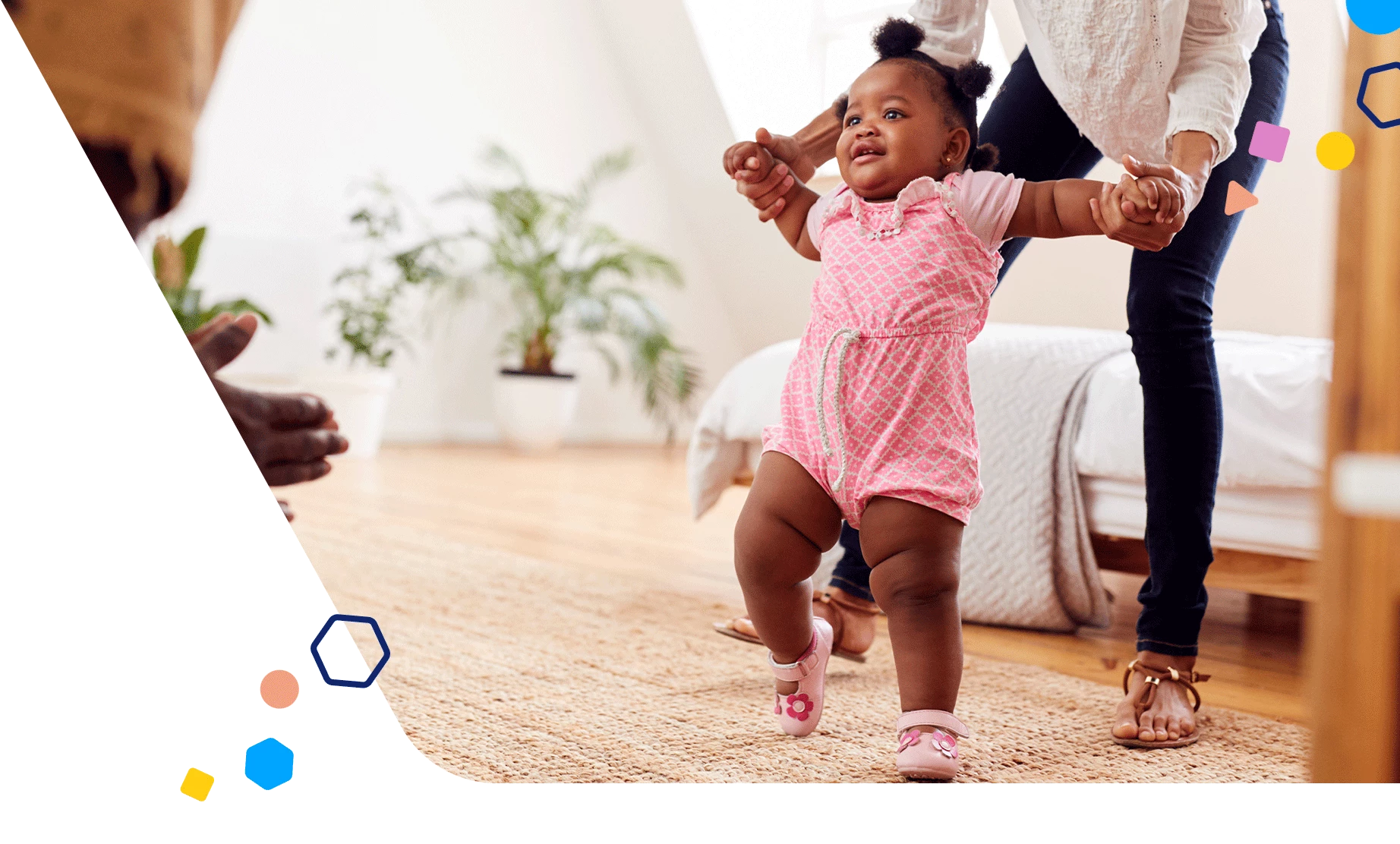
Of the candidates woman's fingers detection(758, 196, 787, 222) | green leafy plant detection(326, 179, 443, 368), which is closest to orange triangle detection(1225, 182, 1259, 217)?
woman's fingers detection(758, 196, 787, 222)

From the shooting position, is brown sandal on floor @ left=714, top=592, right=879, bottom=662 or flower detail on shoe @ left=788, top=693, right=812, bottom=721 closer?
flower detail on shoe @ left=788, top=693, right=812, bottom=721

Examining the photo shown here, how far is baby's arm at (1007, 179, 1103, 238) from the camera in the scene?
2.63 ft

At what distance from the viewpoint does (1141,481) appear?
4.68 ft

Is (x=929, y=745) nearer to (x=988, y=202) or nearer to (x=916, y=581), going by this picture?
(x=916, y=581)

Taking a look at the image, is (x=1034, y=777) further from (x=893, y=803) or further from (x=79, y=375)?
(x=79, y=375)

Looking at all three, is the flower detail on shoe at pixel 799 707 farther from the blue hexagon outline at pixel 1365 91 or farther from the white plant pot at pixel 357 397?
the white plant pot at pixel 357 397

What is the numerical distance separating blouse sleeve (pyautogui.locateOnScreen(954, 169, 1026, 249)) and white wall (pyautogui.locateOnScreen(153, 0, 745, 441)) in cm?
285

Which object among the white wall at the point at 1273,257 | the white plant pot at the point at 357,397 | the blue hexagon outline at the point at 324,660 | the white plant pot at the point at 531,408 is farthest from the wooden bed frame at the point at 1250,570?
the white plant pot at the point at 531,408

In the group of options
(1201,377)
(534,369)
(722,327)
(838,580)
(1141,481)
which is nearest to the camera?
(1201,377)

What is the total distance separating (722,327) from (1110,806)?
13.8 ft

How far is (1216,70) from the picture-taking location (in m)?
0.89

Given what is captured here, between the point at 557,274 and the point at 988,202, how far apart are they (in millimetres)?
3487

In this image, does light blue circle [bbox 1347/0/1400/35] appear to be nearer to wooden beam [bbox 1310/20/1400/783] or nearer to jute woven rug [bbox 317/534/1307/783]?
wooden beam [bbox 1310/20/1400/783]

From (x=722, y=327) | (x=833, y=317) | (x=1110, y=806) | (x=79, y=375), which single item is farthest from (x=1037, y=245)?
(x=79, y=375)
